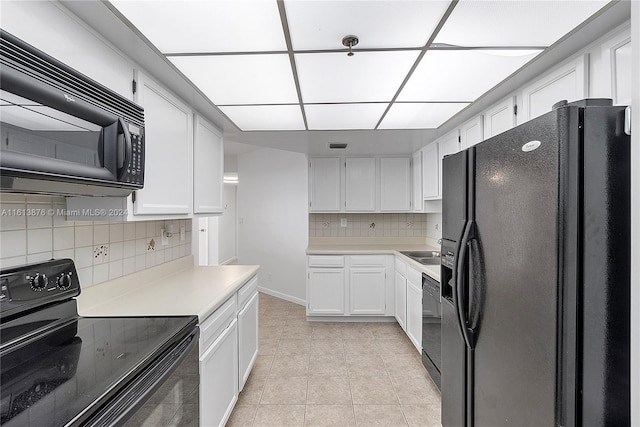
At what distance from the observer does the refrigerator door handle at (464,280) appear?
125cm

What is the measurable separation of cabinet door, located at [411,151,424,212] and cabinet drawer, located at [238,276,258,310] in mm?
2180

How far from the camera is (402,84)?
178 centimetres

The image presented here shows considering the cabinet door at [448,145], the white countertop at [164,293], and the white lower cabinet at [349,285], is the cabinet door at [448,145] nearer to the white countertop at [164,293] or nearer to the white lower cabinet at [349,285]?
the white lower cabinet at [349,285]

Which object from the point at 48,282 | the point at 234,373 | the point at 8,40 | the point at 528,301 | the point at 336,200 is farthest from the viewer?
the point at 336,200

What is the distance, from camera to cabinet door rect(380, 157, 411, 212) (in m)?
3.96

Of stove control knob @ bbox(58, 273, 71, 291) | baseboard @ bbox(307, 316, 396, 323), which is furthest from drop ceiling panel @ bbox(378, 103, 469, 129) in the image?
baseboard @ bbox(307, 316, 396, 323)

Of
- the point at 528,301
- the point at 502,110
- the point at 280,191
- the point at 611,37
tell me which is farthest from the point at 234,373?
the point at 280,191

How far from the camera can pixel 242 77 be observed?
5.55 feet

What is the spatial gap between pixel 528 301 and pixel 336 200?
3.11m

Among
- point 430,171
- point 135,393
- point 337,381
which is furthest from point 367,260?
point 135,393

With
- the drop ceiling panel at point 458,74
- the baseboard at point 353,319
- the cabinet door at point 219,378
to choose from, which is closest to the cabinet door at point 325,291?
the baseboard at point 353,319

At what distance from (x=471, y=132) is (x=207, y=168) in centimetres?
205

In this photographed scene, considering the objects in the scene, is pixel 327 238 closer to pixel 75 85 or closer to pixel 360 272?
pixel 360 272

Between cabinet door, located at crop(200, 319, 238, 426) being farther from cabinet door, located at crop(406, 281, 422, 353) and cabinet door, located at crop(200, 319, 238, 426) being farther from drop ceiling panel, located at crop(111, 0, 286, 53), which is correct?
cabinet door, located at crop(406, 281, 422, 353)
